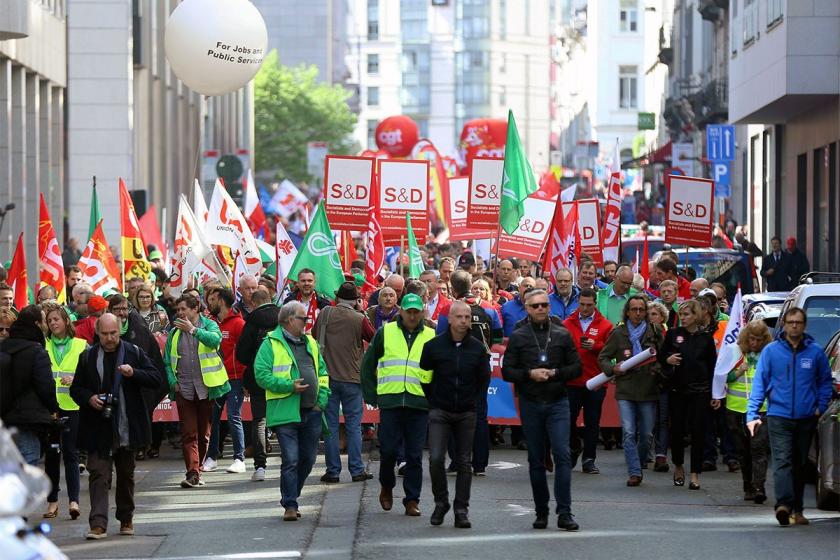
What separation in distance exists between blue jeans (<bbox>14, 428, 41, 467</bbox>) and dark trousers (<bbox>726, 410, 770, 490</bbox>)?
5.26 metres

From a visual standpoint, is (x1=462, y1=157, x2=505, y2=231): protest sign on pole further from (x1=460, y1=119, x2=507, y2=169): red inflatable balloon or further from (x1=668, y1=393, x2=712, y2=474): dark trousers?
(x1=460, y1=119, x2=507, y2=169): red inflatable balloon

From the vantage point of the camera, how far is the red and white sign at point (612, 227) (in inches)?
910

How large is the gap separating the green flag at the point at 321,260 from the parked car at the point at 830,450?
6385 millimetres

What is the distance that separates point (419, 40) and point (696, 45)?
4840 inches

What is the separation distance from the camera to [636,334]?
602 inches

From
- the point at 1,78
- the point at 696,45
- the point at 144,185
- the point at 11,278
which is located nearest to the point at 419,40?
the point at 696,45

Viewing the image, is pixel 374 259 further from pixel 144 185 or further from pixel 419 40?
pixel 419 40

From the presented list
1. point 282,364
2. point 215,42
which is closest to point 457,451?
point 282,364

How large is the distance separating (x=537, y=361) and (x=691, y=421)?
2.55m

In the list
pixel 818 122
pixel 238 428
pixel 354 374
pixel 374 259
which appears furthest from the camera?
pixel 818 122

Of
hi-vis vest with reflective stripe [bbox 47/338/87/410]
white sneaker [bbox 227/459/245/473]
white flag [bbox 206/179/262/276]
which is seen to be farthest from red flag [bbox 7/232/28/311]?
hi-vis vest with reflective stripe [bbox 47/338/87/410]

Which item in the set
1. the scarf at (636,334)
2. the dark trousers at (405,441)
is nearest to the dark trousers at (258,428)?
the dark trousers at (405,441)

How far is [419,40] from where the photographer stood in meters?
179

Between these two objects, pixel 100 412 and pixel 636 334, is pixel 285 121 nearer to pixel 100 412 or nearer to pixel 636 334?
pixel 636 334
